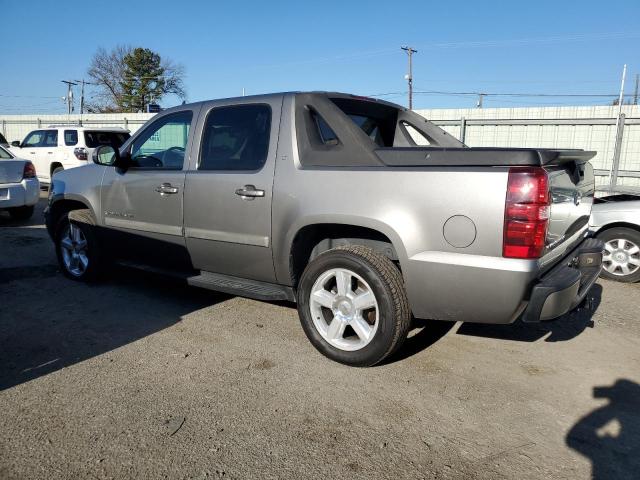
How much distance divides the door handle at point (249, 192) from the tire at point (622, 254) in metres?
4.16

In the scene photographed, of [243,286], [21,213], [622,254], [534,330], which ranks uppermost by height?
[622,254]

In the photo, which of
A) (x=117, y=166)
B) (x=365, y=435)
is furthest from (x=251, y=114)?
(x=365, y=435)

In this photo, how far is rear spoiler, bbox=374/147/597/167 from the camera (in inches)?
115

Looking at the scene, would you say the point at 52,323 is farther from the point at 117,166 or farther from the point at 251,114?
the point at 251,114

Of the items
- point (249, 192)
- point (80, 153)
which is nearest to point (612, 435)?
point (249, 192)

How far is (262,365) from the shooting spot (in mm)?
3588

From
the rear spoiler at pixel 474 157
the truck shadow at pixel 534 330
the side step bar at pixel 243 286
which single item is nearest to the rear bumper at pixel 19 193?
the side step bar at pixel 243 286

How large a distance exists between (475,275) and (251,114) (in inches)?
87.7

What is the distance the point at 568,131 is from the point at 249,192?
29.7 feet

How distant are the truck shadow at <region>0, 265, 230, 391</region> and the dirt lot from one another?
0.9 inches

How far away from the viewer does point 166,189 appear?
4492 millimetres

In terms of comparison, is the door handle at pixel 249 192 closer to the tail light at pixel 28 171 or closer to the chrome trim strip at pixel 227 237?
the chrome trim strip at pixel 227 237

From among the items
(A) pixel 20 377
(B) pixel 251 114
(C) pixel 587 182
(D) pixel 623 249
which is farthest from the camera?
(D) pixel 623 249

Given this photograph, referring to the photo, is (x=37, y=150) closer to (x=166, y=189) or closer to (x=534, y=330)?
(x=166, y=189)
